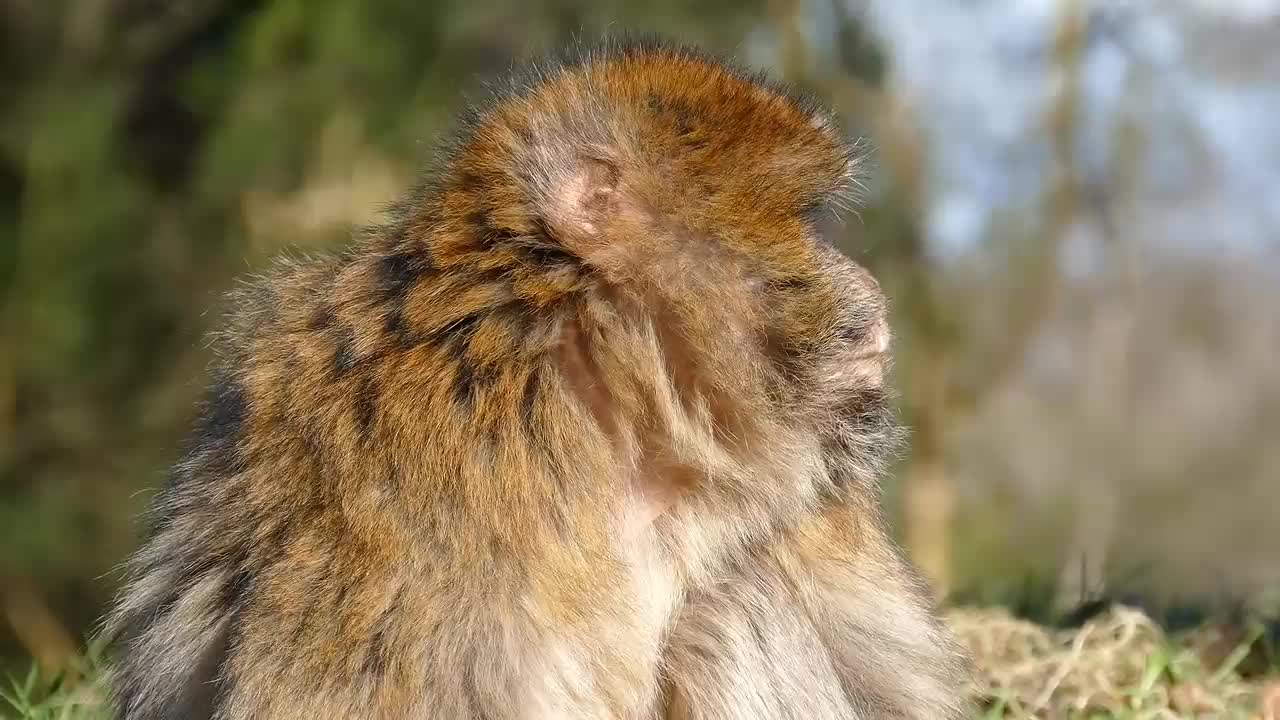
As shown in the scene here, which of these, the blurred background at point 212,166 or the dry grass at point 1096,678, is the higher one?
the blurred background at point 212,166

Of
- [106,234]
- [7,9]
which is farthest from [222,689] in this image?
[7,9]

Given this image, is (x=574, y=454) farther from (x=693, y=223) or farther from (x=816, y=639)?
(x=816, y=639)

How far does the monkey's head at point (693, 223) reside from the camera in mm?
2086

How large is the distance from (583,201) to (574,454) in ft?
1.36

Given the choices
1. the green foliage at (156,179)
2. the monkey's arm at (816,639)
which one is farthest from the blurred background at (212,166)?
the monkey's arm at (816,639)

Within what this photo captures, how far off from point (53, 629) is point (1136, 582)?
5.51 m

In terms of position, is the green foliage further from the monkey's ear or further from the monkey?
the monkey's ear

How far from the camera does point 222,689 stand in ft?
6.78

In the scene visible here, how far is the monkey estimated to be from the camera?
76.9 inches

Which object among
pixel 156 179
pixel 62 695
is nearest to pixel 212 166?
pixel 156 179

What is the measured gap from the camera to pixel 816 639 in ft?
7.44

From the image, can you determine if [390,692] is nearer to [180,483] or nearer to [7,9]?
[180,483]

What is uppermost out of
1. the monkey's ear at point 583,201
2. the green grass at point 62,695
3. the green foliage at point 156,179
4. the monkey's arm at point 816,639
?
the green foliage at point 156,179

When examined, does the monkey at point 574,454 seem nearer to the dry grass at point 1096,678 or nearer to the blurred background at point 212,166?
the dry grass at point 1096,678
